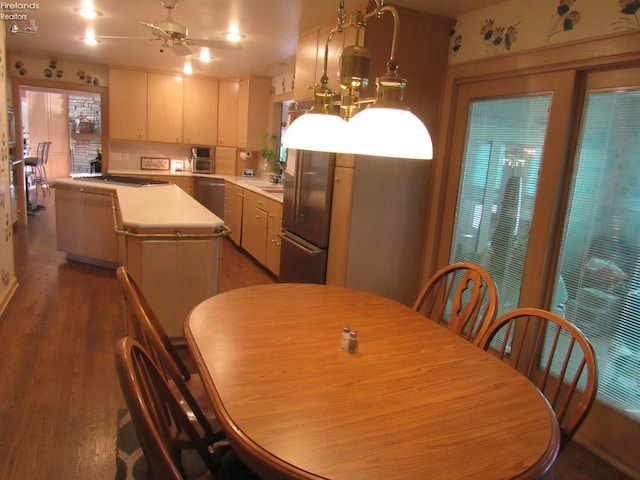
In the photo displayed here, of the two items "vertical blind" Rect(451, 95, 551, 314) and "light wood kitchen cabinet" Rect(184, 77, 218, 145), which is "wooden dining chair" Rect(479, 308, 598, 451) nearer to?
"vertical blind" Rect(451, 95, 551, 314)

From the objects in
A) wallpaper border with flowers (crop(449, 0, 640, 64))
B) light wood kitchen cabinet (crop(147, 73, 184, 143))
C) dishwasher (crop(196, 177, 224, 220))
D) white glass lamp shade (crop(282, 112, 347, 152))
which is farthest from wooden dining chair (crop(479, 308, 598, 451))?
light wood kitchen cabinet (crop(147, 73, 184, 143))

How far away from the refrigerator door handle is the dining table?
1614 millimetres

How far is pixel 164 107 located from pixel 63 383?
478cm

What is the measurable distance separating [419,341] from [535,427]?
50cm

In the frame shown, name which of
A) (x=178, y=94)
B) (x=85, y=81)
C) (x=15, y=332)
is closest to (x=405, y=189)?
(x=15, y=332)

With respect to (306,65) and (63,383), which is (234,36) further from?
(63,383)

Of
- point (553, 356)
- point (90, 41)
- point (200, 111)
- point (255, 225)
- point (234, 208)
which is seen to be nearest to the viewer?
point (553, 356)

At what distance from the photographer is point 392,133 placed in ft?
3.83

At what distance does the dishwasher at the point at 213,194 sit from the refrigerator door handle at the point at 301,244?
8.27 feet

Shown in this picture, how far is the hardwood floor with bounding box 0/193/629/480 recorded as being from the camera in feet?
6.24

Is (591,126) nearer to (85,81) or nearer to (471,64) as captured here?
(471,64)

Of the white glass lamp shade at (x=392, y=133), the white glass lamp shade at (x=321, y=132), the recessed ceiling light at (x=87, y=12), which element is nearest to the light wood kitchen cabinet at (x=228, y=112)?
the recessed ceiling light at (x=87, y=12)

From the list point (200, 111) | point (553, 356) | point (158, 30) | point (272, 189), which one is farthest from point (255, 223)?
point (553, 356)

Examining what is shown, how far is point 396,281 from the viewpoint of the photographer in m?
3.31
